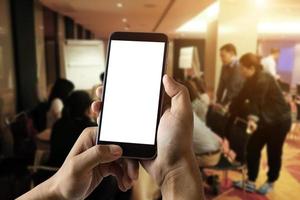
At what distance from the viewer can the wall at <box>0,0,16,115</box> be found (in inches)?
138

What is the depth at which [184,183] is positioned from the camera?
63 cm

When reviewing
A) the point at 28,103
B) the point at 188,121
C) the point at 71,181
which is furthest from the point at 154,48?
the point at 28,103

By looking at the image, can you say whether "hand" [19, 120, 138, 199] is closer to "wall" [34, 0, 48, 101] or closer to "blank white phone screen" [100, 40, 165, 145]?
"blank white phone screen" [100, 40, 165, 145]

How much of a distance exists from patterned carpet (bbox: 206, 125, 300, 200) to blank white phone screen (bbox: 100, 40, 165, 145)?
2.30 m

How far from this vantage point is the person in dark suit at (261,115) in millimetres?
2805

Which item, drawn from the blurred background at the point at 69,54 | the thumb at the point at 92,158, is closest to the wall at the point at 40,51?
the blurred background at the point at 69,54

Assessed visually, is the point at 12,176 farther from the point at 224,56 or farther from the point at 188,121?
the point at 224,56

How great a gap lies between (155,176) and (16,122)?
2.70 meters

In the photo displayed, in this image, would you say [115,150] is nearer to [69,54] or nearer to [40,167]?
[40,167]

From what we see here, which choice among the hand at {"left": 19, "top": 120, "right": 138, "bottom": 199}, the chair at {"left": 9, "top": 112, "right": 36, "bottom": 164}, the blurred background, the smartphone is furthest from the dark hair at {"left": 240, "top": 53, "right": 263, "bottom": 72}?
the hand at {"left": 19, "top": 120, "right": 138, "bottom": 199}

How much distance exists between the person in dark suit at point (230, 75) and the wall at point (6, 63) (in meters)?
2.61

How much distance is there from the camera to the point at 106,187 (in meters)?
1.68

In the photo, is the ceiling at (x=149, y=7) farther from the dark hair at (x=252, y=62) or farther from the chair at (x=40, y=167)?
the chair at (x=40, y=167)

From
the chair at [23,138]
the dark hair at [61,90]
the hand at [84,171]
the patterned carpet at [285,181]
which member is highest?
the hand at [84,171]
